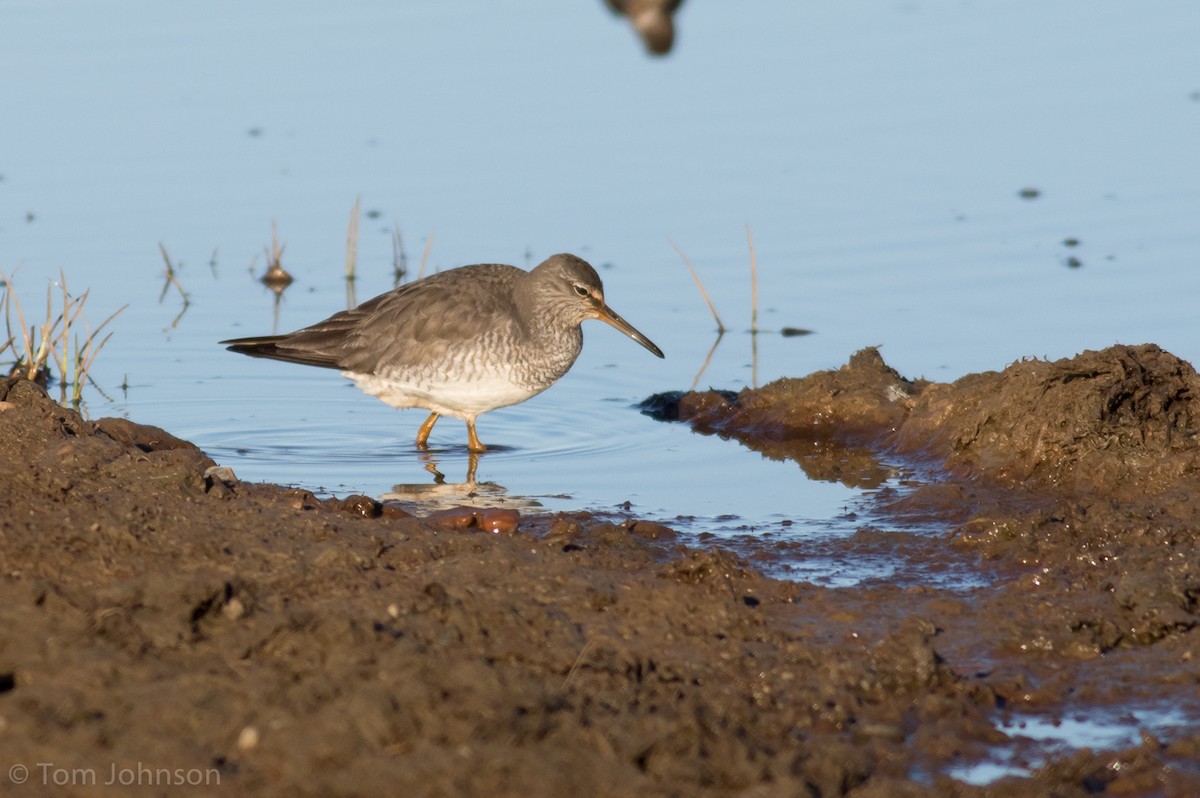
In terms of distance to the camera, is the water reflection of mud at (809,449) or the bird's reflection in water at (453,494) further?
the water reflection of mud at (809,449)

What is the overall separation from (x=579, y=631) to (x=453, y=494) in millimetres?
2922

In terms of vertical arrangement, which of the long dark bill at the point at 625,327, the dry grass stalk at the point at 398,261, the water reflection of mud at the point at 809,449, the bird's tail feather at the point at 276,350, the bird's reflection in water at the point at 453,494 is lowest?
the bird's reflection in water at the point at 453,494

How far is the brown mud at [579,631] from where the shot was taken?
4098mm

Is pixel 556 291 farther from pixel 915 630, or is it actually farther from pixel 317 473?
pixel 915 630

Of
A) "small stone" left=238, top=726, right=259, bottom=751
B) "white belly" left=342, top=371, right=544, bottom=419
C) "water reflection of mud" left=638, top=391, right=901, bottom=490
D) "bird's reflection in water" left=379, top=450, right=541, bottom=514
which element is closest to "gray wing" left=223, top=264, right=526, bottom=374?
"white belly" left=342, top=371, right=544, bottom=419

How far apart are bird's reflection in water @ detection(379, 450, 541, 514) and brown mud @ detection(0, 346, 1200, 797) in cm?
78

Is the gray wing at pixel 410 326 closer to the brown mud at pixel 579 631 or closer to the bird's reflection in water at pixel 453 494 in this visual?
the bird's reflection in water at pixel 453 494

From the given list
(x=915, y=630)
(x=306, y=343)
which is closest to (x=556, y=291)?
(x=306, y=343)

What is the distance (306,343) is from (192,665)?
4855 millimetres

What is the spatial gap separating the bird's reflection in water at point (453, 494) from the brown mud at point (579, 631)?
78 centimetres

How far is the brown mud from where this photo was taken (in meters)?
4.10

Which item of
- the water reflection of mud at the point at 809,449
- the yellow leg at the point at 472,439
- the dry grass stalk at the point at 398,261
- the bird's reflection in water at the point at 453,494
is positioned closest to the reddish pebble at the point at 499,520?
the bird's reflection in water at the point at 453,494

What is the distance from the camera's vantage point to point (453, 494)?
797 cm

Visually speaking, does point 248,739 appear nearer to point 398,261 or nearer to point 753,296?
point 753,296
